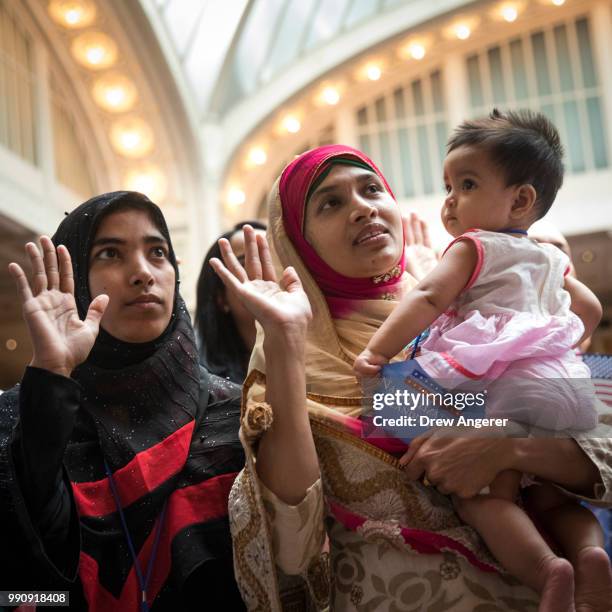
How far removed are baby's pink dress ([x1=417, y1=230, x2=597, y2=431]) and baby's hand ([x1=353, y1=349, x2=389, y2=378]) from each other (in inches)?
3.0

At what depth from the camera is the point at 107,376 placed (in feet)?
6.11

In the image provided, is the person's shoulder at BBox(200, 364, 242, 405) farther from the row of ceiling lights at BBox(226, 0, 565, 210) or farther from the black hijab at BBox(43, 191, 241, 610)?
the row of ceiling lights at BBox(226, 0, 565, 210)

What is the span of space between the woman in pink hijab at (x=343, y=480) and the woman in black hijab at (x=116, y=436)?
0.70 ft

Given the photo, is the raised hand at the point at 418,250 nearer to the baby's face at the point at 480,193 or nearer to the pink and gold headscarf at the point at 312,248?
the pink and gold headscarf at the point at 312,248

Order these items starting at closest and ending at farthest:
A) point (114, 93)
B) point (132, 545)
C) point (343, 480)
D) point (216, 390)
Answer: point (343, 480), point (132, 545), point (216, 390), point (114, 93)

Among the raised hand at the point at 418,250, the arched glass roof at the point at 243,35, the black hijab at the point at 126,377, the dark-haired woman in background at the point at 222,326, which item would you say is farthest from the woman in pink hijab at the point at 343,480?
the arched glass roof at the point at 243,35

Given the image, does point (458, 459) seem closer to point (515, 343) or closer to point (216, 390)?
point (515, 343)

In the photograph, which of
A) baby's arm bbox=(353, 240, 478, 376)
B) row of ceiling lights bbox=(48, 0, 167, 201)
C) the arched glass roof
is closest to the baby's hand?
baby's arm bbox=(353, 240, 478, 376)

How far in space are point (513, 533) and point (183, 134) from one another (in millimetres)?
6661

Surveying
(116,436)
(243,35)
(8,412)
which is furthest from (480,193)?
(243,35)

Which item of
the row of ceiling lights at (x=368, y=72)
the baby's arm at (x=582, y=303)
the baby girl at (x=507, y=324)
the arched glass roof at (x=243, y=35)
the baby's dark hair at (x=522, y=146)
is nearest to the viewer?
the baby girl at (x=507, y=324)

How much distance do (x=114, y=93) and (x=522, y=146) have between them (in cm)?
613

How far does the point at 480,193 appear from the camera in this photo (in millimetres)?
1646

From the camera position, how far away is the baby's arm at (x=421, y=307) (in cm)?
149
